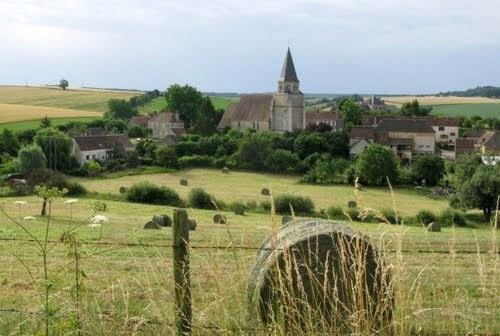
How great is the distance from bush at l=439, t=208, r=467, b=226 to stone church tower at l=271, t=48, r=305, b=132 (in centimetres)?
5240

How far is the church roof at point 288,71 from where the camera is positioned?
8638cm

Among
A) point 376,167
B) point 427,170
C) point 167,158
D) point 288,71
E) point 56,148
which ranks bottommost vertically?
point 427,170

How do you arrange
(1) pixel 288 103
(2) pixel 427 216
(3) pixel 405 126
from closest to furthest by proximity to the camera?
(2) pixel 427 216
(3) pixel 405 126
(1) pixel 288 103

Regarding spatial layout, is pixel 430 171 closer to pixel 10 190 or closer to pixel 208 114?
pixel 10 190

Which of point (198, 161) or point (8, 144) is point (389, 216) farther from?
point (8, 144)

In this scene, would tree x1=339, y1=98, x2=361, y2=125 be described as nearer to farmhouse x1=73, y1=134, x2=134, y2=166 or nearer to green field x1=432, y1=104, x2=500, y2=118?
farmhouse x1=73, y1=134, x2=134, y2=166

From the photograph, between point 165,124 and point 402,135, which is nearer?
point 402,135

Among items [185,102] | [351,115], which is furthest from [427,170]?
[185,102]

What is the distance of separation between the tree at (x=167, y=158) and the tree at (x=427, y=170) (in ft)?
70.9

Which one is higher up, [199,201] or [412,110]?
[412,110]

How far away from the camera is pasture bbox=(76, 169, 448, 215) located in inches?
1625

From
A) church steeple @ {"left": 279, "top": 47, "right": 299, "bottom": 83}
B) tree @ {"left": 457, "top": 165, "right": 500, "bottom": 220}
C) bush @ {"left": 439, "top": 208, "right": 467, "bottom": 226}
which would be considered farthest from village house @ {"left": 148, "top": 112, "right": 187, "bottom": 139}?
bush @ {"left": 439, "top": 208, "right": 467, "bottom": 226}

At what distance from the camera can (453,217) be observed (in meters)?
31.4

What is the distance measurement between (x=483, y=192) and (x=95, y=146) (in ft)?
127
